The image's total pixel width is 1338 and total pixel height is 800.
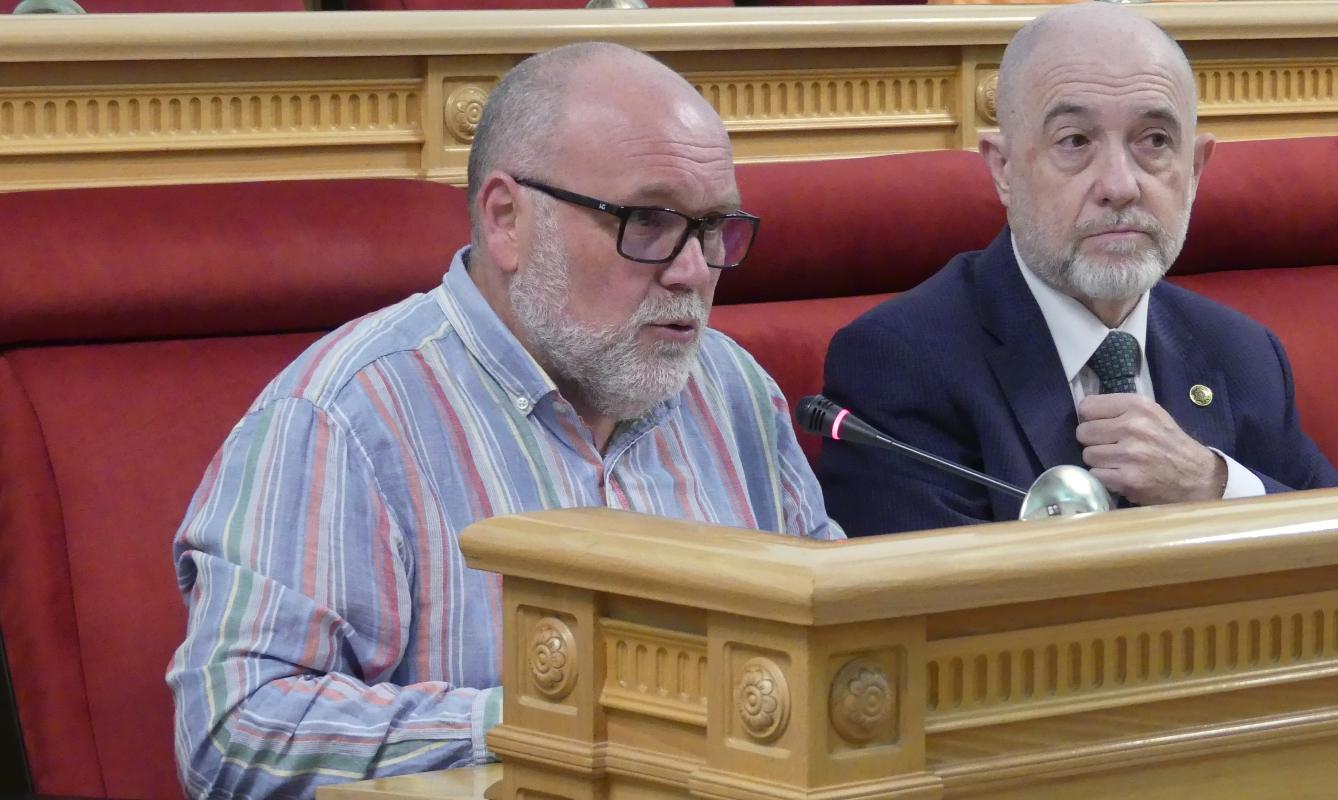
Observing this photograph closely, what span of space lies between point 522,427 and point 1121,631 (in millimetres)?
527

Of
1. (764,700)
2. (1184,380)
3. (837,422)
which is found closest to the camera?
(764,700)

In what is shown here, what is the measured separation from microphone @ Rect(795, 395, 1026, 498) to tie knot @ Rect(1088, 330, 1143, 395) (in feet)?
1.01

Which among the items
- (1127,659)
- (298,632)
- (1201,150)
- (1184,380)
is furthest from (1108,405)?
(1127,659)

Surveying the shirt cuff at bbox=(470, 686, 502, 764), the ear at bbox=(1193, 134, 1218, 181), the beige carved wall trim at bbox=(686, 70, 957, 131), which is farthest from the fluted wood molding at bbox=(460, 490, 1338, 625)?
the beige carved wall trim at bbox=(686, 70, 957, 131)

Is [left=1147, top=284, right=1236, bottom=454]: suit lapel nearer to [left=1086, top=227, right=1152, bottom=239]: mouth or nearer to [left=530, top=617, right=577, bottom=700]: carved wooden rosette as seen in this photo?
[left=1086, top=227, right=1152, bottom=239]: mouth

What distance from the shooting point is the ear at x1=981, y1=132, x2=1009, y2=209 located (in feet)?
4.63

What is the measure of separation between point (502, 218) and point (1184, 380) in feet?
1.73

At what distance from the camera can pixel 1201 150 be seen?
56.5 inches

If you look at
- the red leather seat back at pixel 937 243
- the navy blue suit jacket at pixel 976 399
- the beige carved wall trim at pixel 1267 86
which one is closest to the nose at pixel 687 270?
the navy blue suit jacket at pixel 976 399

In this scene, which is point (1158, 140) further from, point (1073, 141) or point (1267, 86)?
point (1267, 86)

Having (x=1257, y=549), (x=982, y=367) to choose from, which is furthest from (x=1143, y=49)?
(x=1257, y=549)

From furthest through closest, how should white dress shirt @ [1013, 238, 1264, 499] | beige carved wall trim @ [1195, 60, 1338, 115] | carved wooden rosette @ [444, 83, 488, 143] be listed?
beige carved wall trim @ [1195, 60, 1338, 115] → carved wooden rosette @ [444, 83, 488, 143] → white dress shirt @ [1013, 238, 1264, 499]

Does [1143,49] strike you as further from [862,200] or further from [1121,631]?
[1121,631]

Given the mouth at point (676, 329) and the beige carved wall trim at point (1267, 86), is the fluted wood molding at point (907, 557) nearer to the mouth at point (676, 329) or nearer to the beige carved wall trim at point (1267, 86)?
the mouth at point (676, 329)
